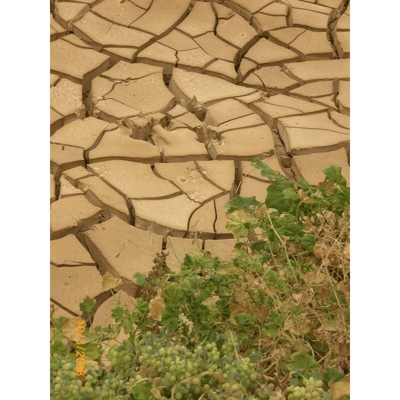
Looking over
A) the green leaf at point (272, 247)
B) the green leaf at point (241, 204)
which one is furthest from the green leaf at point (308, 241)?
the green leaf at point (241, 204)

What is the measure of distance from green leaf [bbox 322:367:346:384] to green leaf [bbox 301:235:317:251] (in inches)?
22.5

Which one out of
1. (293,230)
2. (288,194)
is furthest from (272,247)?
(288,194)

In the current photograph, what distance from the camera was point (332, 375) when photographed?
4.78 ft

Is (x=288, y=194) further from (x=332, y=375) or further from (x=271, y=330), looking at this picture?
(x=332, y=375)

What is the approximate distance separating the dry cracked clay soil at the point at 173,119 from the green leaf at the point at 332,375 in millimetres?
750

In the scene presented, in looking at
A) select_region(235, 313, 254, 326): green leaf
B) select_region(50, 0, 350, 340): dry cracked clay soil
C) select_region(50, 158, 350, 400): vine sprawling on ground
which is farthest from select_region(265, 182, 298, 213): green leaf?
select_region(235, 313, 254, 326): green leaf

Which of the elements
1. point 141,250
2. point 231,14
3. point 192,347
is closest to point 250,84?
point 231,14

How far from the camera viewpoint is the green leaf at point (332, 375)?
145cm

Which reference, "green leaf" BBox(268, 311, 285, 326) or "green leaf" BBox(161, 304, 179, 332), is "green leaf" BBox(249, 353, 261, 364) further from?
"green leaf" BBox(161, 304, 179, 332)

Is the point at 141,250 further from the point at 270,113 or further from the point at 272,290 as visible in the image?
the point at 270,113

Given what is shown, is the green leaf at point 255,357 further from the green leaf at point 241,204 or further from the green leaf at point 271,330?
the green leaf at point 241,204

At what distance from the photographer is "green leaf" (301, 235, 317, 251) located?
1.95 meters

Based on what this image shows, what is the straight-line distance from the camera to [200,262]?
1835 mm

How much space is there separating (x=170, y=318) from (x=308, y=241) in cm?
62
